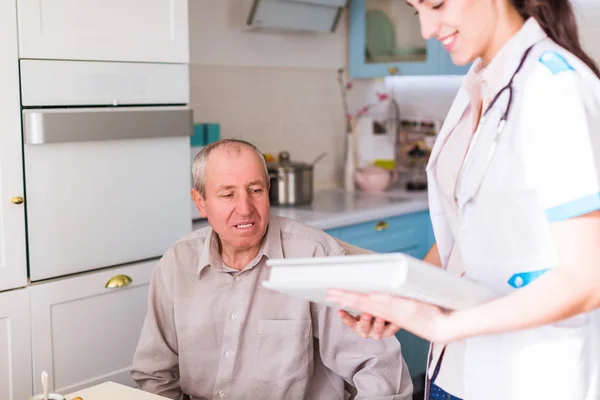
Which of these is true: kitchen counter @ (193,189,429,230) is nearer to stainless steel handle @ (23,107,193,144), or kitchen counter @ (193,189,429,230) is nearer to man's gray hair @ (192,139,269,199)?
stainless steel handle @ (23,107,193,144)

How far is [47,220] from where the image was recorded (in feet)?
7.82

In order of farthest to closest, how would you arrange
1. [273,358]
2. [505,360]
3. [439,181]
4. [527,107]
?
[273,358], [439,181], [505,360], [527,107]

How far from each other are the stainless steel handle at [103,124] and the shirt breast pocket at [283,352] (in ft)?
2.68

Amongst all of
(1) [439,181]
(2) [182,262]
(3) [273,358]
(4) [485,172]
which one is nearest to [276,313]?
(3) [273,358]

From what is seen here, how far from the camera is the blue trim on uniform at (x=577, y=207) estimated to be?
1.08 m

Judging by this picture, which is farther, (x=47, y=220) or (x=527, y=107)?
(x=47, y=220)

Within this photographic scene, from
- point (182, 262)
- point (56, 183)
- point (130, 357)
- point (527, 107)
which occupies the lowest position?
point (130, 357)

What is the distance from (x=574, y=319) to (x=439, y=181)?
356mm

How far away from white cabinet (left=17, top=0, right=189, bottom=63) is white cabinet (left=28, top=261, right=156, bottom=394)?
0.68m

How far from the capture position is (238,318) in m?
2.08

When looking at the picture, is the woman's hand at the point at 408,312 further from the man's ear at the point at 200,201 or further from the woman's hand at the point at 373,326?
the man's ear at the point at 200,201

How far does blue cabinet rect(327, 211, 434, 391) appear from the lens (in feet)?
11.5

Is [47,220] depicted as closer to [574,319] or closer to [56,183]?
[56,183]

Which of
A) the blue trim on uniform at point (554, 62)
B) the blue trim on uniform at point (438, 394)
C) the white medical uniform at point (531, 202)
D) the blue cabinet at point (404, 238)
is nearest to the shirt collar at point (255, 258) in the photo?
the blue trim on uniform at point (438, 394)
